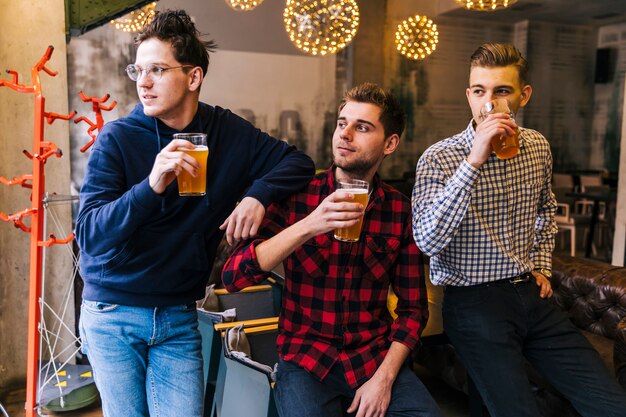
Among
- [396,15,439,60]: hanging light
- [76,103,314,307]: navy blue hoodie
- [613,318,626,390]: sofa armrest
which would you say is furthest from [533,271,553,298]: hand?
[396,15,439,60]: hanging light

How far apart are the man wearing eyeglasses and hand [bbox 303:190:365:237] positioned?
22 centimetres

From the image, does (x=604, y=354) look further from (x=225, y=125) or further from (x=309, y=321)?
(x=225, y=125)

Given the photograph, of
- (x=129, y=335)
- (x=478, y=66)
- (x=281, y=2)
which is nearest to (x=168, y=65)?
(x=129, y=335)

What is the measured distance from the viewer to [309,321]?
6.26 ft

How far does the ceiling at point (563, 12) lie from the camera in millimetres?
8773

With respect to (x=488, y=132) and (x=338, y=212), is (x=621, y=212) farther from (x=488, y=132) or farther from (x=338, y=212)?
(x=338, y=212)

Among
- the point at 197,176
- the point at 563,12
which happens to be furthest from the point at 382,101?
the point at 563,12

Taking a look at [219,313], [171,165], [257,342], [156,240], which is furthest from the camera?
[219,313]

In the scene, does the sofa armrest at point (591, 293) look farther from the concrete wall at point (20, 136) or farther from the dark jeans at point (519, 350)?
the concrete wall at point (20, 136)

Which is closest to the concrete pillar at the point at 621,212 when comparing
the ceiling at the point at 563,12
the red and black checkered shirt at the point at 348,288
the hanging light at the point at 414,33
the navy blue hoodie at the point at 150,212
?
the hanging light at the point at 414,33

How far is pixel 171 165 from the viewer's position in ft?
4.58

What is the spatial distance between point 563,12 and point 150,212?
31.4 feet

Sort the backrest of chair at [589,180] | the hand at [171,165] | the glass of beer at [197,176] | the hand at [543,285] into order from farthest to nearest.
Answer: the backrest of chair at [589,180] → the hand at [543,285] → the glass of beer at [197,176] → the hand at [171,165]

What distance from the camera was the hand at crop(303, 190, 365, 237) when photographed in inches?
60.5
